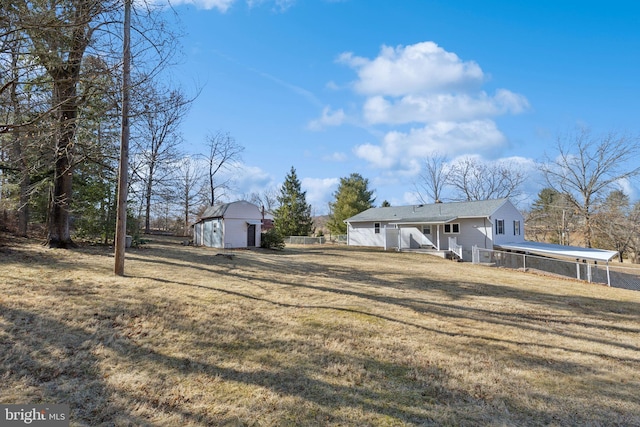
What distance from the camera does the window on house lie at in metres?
A: 23.7

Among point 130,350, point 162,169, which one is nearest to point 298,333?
point 130,350

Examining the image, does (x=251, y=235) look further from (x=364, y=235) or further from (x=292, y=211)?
(x=292, y=211)

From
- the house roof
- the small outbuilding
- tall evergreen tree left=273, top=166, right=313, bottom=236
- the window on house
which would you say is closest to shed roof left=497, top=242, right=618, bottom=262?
the house roof

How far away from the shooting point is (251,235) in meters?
22.8

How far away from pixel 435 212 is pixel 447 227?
2.34 meters

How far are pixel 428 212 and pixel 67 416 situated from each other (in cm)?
2663

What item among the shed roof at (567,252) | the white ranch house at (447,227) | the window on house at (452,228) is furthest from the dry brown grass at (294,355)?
the window on house at (452,228)

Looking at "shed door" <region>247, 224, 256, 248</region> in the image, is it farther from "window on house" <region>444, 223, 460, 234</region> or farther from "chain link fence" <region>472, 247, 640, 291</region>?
"chain link fence" <region>472, 247, 640, 291</region>

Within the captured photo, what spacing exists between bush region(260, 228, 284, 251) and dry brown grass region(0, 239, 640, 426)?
561 inches

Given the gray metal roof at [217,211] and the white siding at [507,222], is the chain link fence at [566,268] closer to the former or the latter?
the white siding at [507,222]

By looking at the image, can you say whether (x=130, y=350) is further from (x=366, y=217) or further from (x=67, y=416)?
(x=366, y=217)

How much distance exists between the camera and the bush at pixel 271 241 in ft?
75.0

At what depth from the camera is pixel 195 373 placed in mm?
3887

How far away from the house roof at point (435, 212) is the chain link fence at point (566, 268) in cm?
410
